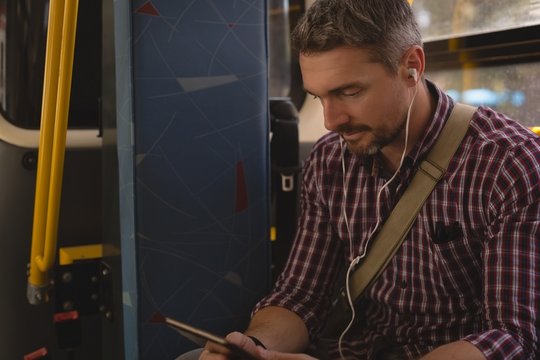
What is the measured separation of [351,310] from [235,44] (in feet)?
2.72

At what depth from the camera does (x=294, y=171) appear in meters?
2.56

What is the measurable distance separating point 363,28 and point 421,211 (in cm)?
49

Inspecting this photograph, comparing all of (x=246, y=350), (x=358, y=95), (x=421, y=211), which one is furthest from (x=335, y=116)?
(x=246, y=350)

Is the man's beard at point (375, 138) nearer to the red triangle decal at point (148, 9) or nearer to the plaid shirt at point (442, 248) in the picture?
the plaid shirt at point (442, 248)

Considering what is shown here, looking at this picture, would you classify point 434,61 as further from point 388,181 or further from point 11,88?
point 11,88

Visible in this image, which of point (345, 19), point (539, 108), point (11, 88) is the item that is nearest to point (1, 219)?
point (11, 88)

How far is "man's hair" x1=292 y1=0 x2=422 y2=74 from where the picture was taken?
1643mm

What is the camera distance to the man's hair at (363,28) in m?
1.64

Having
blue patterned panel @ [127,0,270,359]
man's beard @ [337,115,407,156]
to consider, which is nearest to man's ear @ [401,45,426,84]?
man's beard @ [337,115,407,156]

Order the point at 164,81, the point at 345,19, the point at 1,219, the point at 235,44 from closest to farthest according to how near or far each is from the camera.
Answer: the point at 345,19 < the point at 164,81 < the point at 235,44 < the point at 1,219

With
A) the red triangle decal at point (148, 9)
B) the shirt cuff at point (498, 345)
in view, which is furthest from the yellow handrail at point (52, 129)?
the shirt cuff at point (498, 345)

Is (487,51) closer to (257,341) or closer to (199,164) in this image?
(199,164)

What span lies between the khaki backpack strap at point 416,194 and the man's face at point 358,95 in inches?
4.6

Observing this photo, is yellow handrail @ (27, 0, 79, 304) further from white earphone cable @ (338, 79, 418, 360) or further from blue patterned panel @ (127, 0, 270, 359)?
white earphone cable @ (338, 79, 418, 360)
